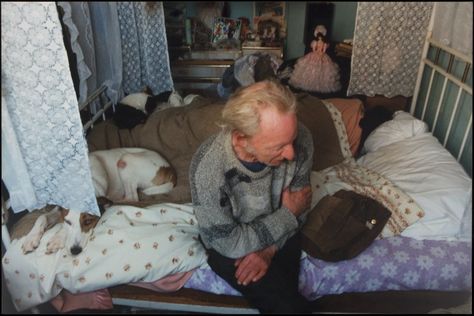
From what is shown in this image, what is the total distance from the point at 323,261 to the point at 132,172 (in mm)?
835

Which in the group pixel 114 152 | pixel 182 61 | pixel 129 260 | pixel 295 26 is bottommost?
pixel 129 260

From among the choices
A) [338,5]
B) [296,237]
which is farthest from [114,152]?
[338,5]

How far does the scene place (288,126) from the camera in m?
0.99

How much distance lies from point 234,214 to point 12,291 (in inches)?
23.8

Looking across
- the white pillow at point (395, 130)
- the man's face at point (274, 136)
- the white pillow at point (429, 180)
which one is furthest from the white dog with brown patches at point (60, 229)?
the white pillow at point (395, 130)

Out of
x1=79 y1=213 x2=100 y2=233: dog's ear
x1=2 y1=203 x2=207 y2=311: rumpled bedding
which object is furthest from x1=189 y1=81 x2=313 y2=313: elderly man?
x1=79 y1=213 x2=100 y2=233: dog's ear

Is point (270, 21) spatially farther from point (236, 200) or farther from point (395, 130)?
point (395, 130)

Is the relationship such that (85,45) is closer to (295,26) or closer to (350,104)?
(295,26)

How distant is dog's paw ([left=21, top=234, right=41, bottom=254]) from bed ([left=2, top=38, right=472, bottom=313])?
1.0 inches

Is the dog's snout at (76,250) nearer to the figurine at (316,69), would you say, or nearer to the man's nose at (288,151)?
the man's nose at (288,151)

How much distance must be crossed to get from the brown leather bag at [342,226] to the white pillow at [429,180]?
0.12 metres

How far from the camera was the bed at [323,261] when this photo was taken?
1122 mm

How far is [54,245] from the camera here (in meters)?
1.16

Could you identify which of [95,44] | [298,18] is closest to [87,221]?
[95,44]
